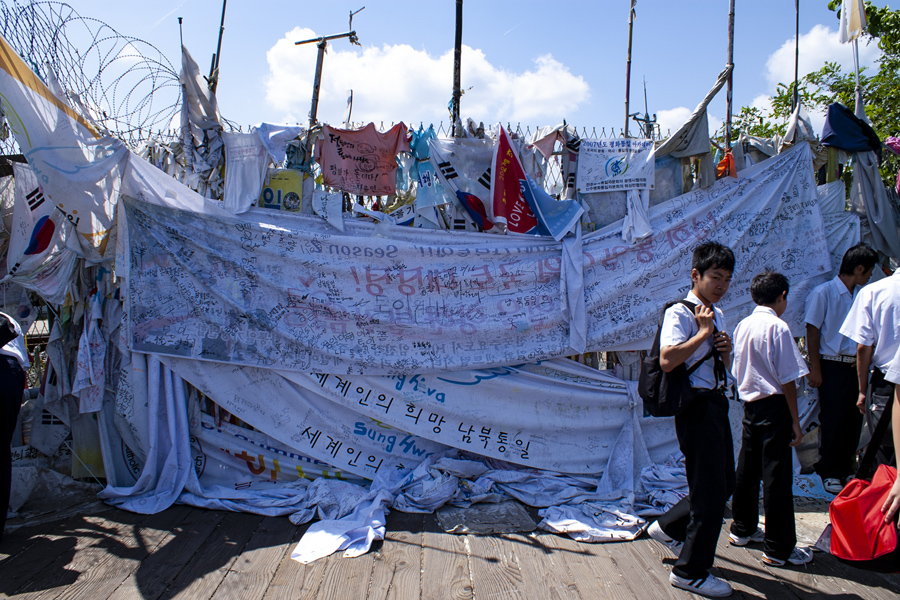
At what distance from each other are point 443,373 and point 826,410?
2905 mm

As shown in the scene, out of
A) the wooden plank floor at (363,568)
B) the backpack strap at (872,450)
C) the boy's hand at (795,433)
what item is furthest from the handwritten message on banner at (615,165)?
the wooden plank floor at (363,568)

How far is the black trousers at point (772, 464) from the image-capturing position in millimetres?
3051

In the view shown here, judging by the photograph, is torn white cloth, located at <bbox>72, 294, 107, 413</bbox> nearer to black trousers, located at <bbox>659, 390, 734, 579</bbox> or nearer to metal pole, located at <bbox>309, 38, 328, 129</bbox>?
black trousers, located at <bbox>659, 390, 734, 579</bbox>

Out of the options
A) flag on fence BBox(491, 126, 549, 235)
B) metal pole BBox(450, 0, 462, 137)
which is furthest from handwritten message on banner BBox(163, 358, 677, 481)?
metal pole BBox(450, 0, 462, 137)

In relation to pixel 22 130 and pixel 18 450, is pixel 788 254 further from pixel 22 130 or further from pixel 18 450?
pixel 18 450

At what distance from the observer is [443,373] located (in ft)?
14.0

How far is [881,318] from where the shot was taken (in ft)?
8.41

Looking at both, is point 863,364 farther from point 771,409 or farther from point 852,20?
point 852,20

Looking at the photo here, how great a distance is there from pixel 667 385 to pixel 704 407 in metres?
0.23

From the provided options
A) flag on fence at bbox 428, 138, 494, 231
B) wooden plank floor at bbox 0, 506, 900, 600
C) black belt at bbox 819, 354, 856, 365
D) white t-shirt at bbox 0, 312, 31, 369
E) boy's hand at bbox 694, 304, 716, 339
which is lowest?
wooden plank floor at bbox 0, 506, 900, 600

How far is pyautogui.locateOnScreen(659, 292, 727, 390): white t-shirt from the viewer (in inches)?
106

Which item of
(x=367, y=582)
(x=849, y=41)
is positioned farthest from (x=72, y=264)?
(x=849, y=41)

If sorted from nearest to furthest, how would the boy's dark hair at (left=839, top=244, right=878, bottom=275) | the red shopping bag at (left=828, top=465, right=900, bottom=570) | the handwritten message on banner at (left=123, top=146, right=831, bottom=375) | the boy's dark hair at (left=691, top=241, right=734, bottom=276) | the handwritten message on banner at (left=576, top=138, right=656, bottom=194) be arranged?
1. the red shopping bag at (left=828, top=465, right=900, bottom=570)
2. the boy's dark hair at (left=691, top=241, right=734, bottom=276)
3. the boy's dark hair at (left=839, top=244, right=878, bottom=275)
4. the handwritten message on banner at (left=123, top=146, right=831, bottom=375)
5. the handwritten message on banner at (left=576, top=138, right=656, bottom=194)

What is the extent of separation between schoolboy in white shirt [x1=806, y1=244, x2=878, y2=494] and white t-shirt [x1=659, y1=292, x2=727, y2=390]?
2041mm
